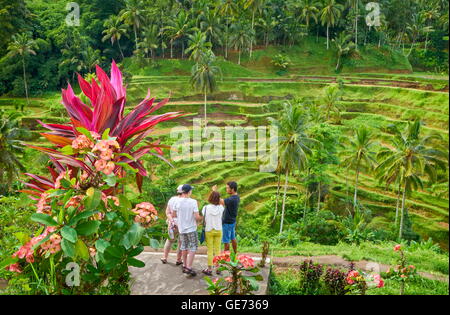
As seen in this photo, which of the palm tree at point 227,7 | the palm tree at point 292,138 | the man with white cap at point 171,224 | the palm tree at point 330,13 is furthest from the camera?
the palm tree at point 330,13

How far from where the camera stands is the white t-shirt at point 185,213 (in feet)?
11.3

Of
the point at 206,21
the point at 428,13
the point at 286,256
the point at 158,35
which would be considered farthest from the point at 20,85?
the point at 428,13

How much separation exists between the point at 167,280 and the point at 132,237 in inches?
55.0

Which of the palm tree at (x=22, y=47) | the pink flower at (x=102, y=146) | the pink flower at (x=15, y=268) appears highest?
the palm tree at (x=22, y=47)

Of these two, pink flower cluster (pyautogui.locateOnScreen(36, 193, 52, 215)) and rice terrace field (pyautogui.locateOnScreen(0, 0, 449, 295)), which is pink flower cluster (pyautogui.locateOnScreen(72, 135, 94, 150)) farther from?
pink flower cluster (pyautogui.locateOnScreen(36, 193, 52, 215))

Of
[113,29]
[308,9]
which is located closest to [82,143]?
[113,29]

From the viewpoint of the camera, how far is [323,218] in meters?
13.0

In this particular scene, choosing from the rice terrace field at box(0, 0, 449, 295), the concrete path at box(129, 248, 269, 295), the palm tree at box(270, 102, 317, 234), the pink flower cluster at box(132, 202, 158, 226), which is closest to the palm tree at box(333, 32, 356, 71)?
the rice terrace field at box(0, 0, 449, 295)

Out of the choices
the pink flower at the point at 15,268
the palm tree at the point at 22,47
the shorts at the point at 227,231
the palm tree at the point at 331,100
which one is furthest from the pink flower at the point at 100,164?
the palm tree at the point at 331,100

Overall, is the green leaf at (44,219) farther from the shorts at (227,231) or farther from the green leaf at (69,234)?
the shorts at (227,231)

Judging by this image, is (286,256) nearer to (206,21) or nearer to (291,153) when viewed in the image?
(291,153)

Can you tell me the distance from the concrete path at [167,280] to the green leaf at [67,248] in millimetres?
1307

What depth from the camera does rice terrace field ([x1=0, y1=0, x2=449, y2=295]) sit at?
7.31 feet

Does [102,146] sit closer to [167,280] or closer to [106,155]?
[106,155]
